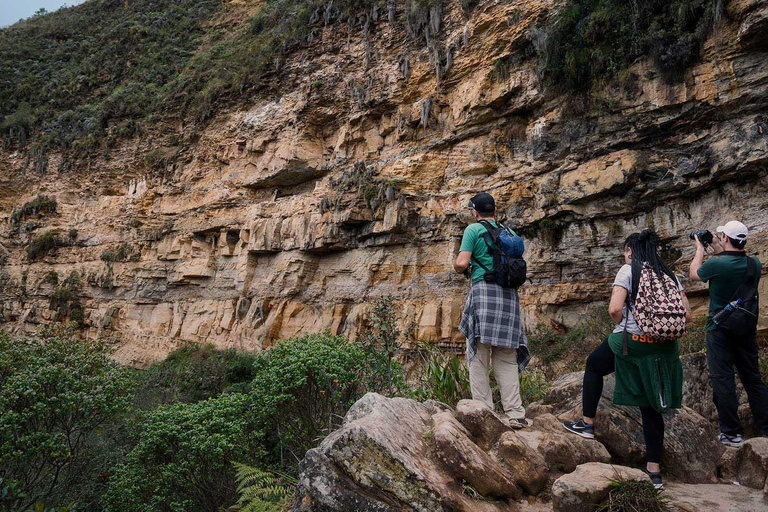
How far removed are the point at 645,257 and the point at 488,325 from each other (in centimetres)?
127

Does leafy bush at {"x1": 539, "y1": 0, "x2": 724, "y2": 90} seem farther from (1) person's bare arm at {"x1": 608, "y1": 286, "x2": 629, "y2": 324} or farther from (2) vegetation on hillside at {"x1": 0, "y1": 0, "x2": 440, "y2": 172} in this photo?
(1) person's bare arm at {"x1": 608, "y1": 286, "x2": 629, "y2": 324}

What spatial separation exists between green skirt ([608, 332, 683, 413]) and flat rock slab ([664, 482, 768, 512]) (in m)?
0.54

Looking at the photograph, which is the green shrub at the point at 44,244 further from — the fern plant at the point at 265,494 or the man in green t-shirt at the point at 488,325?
the man in green t-shirt at the point at 488,325

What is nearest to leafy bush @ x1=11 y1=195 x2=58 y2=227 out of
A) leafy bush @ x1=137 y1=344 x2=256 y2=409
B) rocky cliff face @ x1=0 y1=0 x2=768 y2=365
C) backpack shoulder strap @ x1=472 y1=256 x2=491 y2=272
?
rocky cliff face @ x1=0 y1=0 x2=768 y2=365

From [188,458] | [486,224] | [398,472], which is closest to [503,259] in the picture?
[486,224]

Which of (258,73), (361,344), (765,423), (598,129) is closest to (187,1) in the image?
(258,73)

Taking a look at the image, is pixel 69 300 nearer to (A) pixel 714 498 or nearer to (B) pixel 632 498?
(B) pixel 632 498

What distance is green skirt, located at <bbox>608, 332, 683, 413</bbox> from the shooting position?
312 centimetres

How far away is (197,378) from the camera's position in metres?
13.5

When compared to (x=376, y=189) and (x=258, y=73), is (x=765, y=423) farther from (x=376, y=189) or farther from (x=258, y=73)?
(x=258, y=73)

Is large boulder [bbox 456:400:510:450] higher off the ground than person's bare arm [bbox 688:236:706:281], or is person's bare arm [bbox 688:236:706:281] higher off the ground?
person's bare arm [bbox 688:236:706:281]

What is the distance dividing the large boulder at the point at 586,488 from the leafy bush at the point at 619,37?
10.2m

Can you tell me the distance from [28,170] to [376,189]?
23631mm

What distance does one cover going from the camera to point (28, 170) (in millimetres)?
26719
